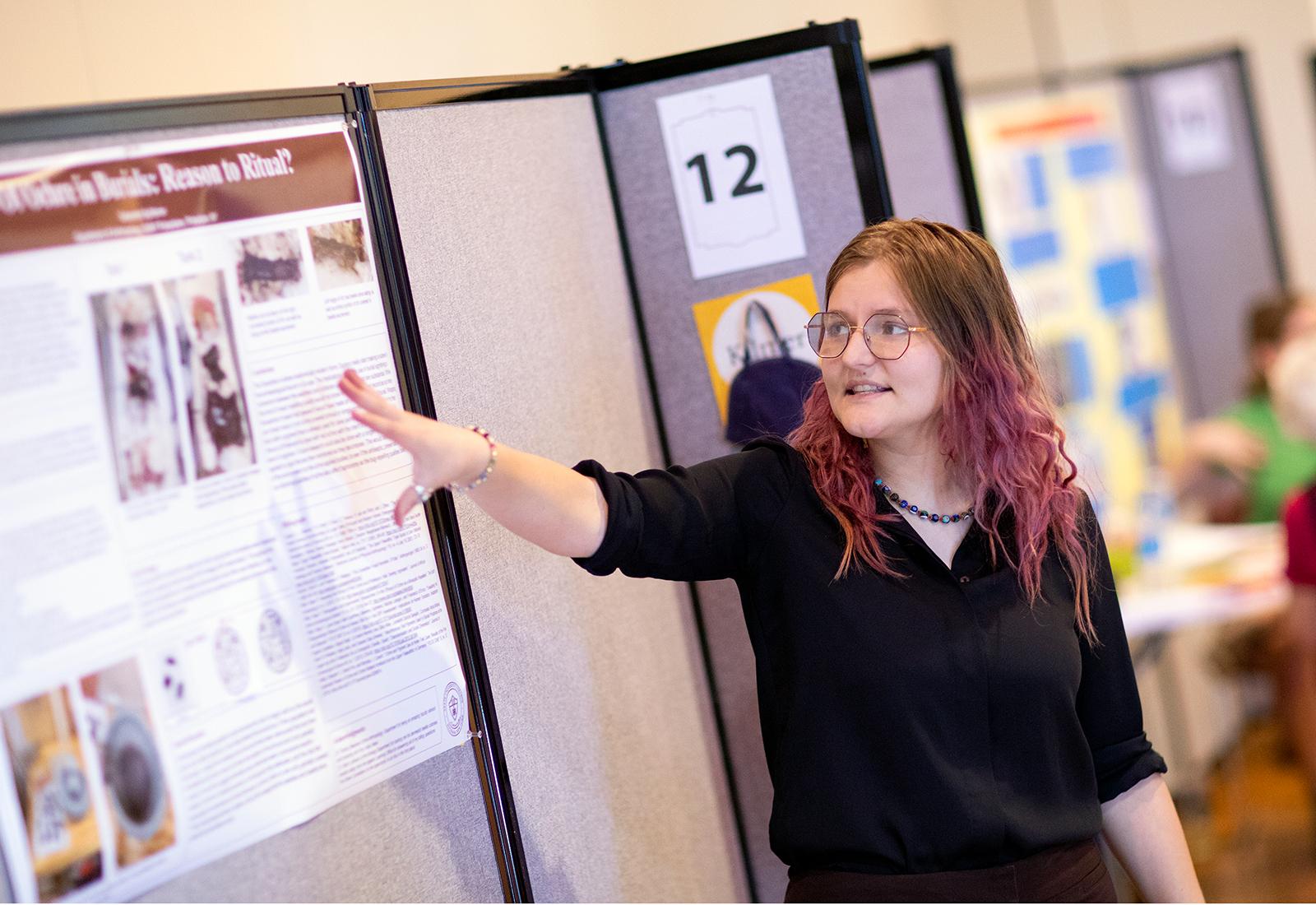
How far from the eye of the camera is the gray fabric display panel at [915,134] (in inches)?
101

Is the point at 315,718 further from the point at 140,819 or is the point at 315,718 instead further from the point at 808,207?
the point at 808,207

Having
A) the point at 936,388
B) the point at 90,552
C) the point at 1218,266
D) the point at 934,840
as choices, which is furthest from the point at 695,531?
the point at 1218,266

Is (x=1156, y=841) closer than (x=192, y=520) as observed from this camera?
No

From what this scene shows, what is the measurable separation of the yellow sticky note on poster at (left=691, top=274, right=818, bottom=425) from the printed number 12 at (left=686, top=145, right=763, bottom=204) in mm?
146

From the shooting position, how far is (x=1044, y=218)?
4.65 metres

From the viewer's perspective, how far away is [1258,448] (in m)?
4.31

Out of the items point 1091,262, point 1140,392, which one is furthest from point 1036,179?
point 1140,392

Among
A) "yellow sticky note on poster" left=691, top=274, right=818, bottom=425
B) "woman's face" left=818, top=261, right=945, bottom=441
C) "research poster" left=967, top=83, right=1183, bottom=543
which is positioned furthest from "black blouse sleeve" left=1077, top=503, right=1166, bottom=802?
"research poster" left=967, top=83, right=1183, bottom=543

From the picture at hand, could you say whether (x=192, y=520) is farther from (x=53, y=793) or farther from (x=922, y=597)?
(x=922, y=597)

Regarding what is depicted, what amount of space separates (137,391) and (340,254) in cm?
30

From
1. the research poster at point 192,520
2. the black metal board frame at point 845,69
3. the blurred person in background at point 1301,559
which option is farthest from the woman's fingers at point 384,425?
the blurred person in background at point 1301,559

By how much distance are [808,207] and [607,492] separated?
2.32 feet

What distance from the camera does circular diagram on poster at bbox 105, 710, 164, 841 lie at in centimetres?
122

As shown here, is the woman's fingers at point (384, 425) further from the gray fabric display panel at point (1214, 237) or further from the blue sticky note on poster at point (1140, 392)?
the gray fabric display panel at point (1214, 237)
